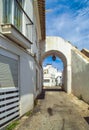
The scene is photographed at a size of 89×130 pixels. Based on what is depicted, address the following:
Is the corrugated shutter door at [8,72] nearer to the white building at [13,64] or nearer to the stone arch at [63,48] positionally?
the white building at [13,64]

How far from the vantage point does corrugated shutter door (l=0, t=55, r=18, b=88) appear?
7.17 meters

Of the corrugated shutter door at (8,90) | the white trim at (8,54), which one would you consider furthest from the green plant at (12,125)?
the white trim at (8,54)

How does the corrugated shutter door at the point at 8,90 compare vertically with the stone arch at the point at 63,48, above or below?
below

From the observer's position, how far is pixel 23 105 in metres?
9.48

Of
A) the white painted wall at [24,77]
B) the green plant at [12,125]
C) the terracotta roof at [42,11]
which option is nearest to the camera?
the green plant at [12,125]

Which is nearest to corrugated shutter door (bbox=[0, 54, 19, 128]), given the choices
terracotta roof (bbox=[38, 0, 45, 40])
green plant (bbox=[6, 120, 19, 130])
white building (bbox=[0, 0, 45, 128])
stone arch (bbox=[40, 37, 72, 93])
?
white building (bbox=[0, 0, 45, 128])

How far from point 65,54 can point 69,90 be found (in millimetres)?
A: 3517

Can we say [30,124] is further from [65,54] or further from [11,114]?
[65,54]

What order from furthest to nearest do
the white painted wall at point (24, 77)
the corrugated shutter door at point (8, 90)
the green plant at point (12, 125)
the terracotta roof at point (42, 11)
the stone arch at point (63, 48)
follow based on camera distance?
1. the stone arch at point (63, 48)
2. the terracotta roof at point (42, 11)
3. the white painted wall at point (24, 77)
4. the green plant at point (12, 125)
5. the corrugated shutter door at point (8, 90)

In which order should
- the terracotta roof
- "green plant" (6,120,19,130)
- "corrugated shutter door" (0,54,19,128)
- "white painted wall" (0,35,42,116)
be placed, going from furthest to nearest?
the terracotta roof → "white painted wall" (0,35,42,116) → "green plant" (6,120,19,130) → "corrugated shutter door" (0,54,19,128)

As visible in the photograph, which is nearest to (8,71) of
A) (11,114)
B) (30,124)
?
(11,114)

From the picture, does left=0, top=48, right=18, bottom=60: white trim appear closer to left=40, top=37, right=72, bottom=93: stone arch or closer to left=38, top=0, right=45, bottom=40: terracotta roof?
left=38, top=0, right=45, bottom=40: terracotta roof

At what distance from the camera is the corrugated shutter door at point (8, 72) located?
717 centimetres

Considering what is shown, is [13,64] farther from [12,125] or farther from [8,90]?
[12,125]
